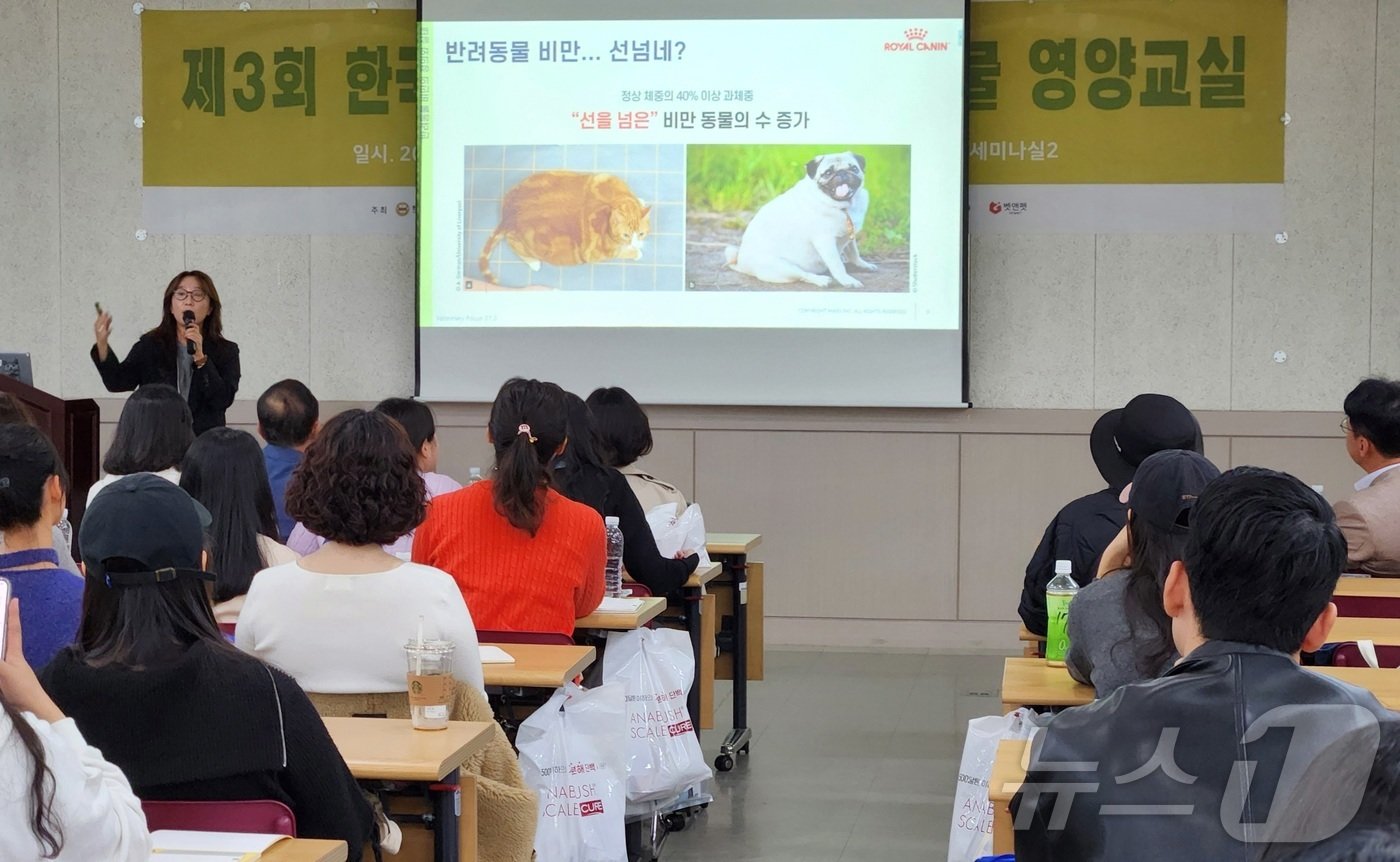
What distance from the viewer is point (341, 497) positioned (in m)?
2.75

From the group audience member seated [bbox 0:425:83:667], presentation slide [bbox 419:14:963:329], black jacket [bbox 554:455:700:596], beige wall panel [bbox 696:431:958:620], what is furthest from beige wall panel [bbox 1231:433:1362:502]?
audience member seated [bbox 0:425:83:667]

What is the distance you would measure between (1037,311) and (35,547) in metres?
5.27

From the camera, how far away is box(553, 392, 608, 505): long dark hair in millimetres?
4121

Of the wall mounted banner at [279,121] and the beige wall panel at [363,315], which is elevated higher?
the wall mounted banner at [279,121]

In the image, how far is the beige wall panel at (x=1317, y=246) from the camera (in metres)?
6.79

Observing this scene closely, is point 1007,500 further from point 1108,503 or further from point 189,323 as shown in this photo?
point 189,323

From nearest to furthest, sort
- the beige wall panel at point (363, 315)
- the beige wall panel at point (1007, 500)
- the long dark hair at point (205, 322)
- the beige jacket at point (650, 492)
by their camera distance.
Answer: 1. the beige jacket at point (650, 492)
2. the long dark hair at point (205, 322)
3. the beige wall panel at point (1007, 500)
4. the beige wall panel at point (363, 315)

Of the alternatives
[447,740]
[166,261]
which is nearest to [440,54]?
[166,261]

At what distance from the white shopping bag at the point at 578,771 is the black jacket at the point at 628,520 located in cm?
86

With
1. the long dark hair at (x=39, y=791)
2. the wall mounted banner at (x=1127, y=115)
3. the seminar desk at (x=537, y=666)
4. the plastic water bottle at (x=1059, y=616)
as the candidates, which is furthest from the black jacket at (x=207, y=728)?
the wall mounted banner at (x=1127, y=115)

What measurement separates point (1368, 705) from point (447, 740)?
5.03 feet

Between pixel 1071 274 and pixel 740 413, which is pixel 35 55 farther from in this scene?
pixel 1071 274

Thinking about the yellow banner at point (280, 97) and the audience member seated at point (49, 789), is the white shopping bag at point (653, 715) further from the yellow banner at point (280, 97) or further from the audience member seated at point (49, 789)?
the yellow banner at point (280, 97)

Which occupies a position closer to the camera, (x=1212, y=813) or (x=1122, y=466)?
(x=1212, y=813)
